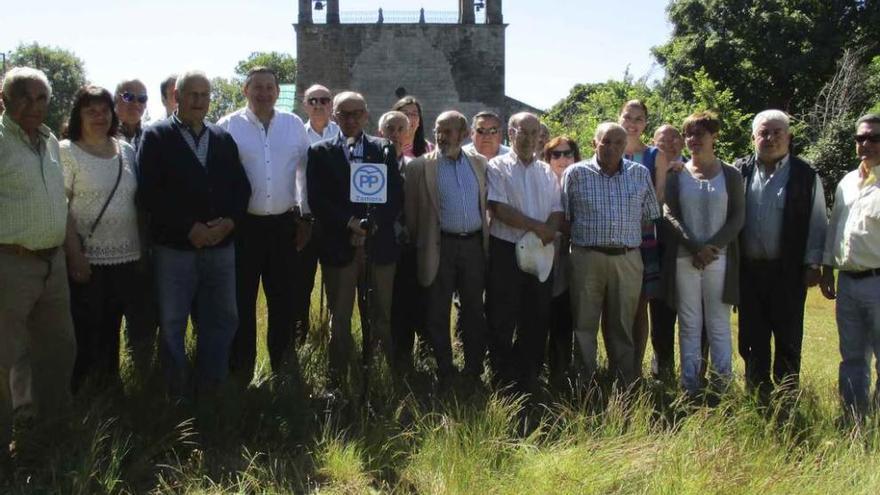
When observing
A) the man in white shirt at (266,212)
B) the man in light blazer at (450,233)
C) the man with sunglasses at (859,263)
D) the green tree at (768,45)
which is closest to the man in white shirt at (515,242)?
the man in light blazer at (450,233)

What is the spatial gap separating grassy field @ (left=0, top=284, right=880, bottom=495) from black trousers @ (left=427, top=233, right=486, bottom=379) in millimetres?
623

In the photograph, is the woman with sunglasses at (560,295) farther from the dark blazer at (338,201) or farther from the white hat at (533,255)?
the dark blazer at (338,201)

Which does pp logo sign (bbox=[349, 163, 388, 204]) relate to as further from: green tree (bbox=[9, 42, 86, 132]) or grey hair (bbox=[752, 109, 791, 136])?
green tree (bbox=[9, 42, 86, 132])

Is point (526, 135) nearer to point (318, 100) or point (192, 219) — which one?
point (318, 100)

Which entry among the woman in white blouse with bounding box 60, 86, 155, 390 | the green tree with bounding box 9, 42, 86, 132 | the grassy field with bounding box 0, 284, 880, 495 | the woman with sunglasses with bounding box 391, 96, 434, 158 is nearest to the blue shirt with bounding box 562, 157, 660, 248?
the grassy field with bounding box 0, 284, 880, 495

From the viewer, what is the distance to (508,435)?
482cm

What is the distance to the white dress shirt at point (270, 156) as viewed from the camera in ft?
18.9

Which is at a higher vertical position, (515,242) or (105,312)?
(515,242)

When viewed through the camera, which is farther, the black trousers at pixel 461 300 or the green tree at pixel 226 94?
the green tree at pixel 226 94

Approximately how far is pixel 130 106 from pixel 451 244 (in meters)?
2.62

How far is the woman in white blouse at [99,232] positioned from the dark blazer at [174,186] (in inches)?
6.3

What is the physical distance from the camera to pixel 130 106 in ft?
19.7

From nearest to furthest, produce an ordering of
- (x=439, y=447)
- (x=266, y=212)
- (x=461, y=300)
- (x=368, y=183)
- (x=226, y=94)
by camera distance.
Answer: (x=439, y=447), (x=368, y=183), (x=266, y=212), (x=461, y=300), (x=226, y=94)

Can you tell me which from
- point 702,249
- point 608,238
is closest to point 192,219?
point 608,238
